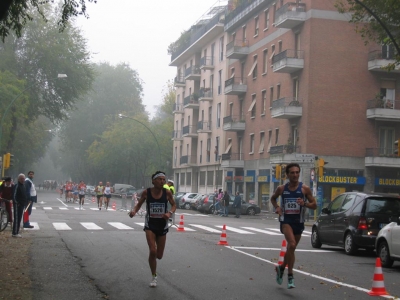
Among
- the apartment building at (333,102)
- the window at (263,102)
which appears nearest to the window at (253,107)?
the window at (263,102)

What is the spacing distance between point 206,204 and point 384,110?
45.3 ft

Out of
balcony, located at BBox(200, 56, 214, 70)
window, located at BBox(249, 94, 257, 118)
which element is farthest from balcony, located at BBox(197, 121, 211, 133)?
window, located at BBox(249, 94, 257, 118)

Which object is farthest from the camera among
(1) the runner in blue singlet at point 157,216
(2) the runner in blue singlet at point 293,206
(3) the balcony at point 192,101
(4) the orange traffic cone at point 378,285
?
(3) the balcony at point 192,101

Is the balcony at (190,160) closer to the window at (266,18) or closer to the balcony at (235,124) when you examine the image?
the balcony at (235,124)

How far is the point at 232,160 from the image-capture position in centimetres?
6000

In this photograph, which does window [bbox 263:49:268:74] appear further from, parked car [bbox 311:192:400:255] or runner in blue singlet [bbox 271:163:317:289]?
runner in blue singlet [bbox 271:163:317:289]

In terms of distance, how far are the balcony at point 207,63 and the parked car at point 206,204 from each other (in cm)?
2014

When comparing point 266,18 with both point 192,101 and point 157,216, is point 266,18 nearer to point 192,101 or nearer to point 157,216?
point 192,101

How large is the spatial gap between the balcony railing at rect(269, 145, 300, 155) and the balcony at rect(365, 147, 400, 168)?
4.54 m

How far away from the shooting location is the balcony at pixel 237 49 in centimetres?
5844

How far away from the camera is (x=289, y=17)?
46.6 metres

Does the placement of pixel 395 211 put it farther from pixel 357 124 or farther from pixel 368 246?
pixel 357 124

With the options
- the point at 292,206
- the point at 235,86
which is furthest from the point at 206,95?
the point at 292,206

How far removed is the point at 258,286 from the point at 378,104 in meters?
36.7
